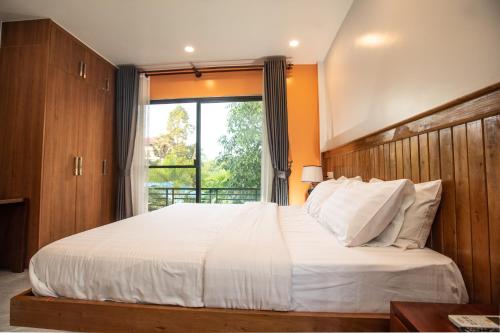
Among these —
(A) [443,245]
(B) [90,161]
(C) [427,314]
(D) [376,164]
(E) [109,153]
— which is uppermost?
(E) [109,153]

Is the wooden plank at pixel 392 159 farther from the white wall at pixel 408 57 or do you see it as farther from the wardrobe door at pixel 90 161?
the wardrobe door at pixel 90 161

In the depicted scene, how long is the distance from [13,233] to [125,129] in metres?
1.86

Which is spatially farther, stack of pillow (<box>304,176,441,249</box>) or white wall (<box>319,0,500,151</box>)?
stack of pillow (<box>304,176,441,249</box>)

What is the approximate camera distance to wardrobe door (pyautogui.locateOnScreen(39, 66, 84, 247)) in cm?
257

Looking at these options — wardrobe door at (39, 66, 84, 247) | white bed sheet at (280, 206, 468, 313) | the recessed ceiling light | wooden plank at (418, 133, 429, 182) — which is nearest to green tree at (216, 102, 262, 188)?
the recessed ceiling light

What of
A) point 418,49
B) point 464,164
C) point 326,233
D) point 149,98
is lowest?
point 326,233

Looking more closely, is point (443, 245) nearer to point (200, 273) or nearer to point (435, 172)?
point (435, 172)

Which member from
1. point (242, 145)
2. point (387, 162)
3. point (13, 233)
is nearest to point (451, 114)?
point (387, 162)

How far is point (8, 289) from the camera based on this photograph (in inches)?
80.2

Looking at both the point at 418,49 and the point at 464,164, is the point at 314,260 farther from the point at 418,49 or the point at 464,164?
the point at 418,49

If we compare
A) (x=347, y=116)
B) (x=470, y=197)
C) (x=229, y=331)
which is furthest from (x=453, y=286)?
(x=347, y=116)

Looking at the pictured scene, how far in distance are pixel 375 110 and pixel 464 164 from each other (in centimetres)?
101

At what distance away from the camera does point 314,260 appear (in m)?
1.09

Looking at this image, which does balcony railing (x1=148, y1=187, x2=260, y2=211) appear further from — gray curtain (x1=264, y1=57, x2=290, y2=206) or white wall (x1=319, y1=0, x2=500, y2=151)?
white wall (x1=319, y1=0, x2=500, y2=151)
